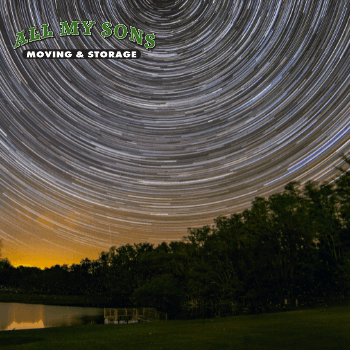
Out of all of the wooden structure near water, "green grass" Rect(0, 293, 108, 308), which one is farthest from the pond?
"green grass" Rect(0, 293, 108, 308)

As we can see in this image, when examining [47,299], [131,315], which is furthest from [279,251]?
[47,299]

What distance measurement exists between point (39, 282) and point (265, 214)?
385 feet

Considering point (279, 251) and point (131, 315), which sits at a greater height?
point (279, 251)

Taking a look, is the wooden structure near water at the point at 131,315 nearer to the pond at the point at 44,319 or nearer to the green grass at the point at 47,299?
the pond at the point at 44,319

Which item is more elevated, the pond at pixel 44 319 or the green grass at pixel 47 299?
the green grass at pixel 47 299

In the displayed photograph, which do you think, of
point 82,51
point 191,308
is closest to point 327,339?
point 82,51

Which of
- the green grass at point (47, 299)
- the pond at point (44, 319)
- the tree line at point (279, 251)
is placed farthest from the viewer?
the green grass at point (47, 299)

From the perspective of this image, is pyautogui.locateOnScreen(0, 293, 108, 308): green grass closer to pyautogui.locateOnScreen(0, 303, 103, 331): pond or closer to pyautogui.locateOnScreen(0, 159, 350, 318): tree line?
pyautogui.locateOnScreen(0, 303, 103, 331): pond

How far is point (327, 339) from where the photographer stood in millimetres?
13578

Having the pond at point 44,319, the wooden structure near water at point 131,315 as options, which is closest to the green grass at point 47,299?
the pond at point 44,319

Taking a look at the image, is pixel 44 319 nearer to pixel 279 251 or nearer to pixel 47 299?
pixel 279 251

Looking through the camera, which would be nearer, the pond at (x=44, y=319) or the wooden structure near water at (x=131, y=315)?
the wooden structure near water at (x=131, y=315)

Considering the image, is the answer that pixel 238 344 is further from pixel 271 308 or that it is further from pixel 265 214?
pixel 265 214

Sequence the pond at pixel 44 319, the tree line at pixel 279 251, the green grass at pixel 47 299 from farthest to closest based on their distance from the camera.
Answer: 1. the green grass at pixel 47 299
2. the pond at pixel 44 319
3. the tree line at pixel 279 251
